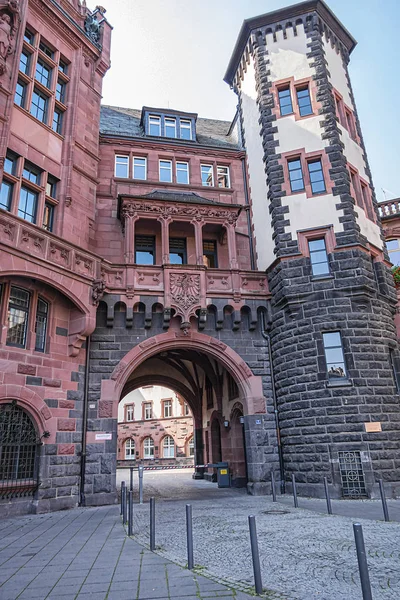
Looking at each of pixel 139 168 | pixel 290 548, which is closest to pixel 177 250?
pixel 139 168

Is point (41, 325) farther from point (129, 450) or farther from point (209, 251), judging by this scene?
point (129, 450)

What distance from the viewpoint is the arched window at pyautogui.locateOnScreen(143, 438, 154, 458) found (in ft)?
142

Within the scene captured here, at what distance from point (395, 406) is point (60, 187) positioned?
43.8ft

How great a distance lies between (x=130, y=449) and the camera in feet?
Result: 146

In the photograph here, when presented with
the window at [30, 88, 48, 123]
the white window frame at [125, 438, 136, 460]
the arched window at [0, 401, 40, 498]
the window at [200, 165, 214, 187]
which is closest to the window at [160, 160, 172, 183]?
the window at [200, 165, 214, 187]

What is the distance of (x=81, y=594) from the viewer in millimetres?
5145

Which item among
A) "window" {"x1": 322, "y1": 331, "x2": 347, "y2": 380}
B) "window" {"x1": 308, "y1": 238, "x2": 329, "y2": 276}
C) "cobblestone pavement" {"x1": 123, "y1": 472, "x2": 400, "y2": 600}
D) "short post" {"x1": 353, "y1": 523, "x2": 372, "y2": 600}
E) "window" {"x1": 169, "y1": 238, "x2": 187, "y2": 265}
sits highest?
"window" {"x1": 169, "y1": 238, "x2": 187, "y2": 265}

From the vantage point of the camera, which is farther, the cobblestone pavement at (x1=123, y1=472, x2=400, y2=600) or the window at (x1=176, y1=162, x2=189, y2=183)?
the window at (x1=176, y1=162, x2=189, y2=183)

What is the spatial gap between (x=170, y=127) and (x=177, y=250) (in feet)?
22.3

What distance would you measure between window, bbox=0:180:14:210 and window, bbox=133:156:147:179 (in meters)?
6.80

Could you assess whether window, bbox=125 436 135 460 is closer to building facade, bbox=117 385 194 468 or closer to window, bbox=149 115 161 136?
building facade, bbox=117 385 194 468

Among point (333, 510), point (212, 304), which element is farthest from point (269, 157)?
point (333, 510)

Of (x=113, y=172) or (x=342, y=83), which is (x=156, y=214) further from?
(x=342, y=83)

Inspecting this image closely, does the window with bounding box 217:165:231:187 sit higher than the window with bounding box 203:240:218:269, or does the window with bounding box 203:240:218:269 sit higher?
the window with bounding box 217:165:231:187
